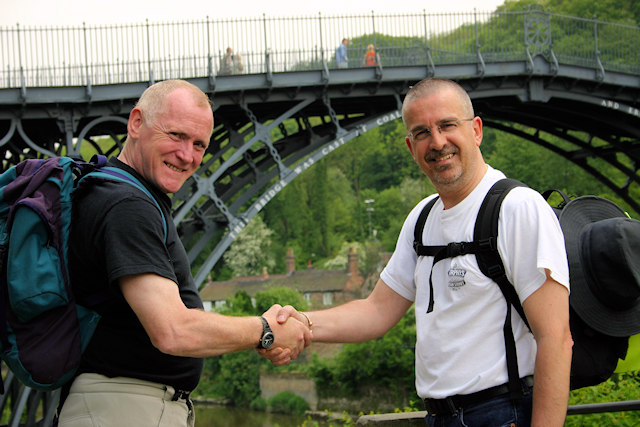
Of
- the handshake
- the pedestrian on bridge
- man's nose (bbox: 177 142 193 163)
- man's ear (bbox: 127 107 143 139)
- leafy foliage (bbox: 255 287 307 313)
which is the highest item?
the pedestrian on bridge

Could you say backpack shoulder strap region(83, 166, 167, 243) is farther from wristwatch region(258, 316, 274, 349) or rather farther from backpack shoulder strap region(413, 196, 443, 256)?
backpack shoulder strap region(413, 196, 443, 256)

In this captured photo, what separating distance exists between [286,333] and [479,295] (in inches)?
43.7

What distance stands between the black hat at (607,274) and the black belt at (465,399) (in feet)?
1.26

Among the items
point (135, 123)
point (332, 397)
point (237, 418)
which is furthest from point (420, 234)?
point (237, 418)

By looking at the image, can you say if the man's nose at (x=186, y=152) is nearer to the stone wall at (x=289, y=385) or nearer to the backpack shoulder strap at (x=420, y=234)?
the backpack shoulder strap at (x=420, y=234)

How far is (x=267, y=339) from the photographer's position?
327 centimetres

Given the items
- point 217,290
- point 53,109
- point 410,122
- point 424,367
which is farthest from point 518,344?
point 217,290

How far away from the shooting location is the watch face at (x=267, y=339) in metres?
3.26

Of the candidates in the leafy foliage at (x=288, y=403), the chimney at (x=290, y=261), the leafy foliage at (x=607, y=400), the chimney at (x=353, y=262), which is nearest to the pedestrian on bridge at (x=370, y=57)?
the leafy foliage at (x=607, y=400)

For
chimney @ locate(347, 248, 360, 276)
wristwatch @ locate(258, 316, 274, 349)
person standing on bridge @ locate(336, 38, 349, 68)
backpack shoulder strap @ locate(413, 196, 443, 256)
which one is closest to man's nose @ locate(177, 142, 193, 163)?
wristwatch @ locate(258, 316, 274, 349)

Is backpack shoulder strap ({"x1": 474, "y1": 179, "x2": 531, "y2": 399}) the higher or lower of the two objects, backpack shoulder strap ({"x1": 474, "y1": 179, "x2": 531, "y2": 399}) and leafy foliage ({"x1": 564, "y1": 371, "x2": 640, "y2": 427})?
the higher

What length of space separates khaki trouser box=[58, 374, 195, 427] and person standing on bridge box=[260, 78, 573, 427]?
114cm

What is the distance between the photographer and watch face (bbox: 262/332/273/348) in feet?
10.7

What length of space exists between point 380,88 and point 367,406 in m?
21.2
